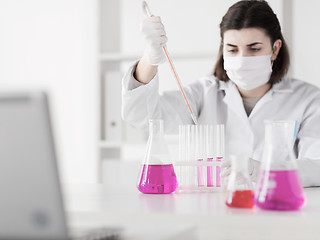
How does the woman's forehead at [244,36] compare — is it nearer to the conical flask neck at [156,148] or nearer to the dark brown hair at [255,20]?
the dark brown hair at [255,20]

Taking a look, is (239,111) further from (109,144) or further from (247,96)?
(109,144)

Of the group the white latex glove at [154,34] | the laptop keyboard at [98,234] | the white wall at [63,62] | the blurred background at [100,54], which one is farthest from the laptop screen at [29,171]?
the white wall at [63,62]

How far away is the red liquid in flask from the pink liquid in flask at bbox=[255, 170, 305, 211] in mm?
47

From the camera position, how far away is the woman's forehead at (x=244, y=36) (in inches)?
80.0

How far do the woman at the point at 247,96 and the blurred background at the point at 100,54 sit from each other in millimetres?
874

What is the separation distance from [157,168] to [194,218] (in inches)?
13.7

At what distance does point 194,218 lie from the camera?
1037mm

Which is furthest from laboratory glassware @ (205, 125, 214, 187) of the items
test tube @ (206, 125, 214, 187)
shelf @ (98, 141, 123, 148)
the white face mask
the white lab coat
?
shelf @ (98, 141, 123, 148)

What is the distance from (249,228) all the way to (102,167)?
237 cm

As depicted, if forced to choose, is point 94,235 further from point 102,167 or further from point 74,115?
point 74,115

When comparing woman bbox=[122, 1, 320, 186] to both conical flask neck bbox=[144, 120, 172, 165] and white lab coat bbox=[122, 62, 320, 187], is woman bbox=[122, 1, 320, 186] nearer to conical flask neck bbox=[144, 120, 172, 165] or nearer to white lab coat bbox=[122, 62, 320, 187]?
white lab coat bbox=[122, 62, 320, 187]

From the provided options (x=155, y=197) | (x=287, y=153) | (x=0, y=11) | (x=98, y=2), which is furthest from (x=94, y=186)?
(x=0, y=11)

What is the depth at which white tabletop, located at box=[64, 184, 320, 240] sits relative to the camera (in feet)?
3.02

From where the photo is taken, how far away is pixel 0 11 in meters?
3.85
